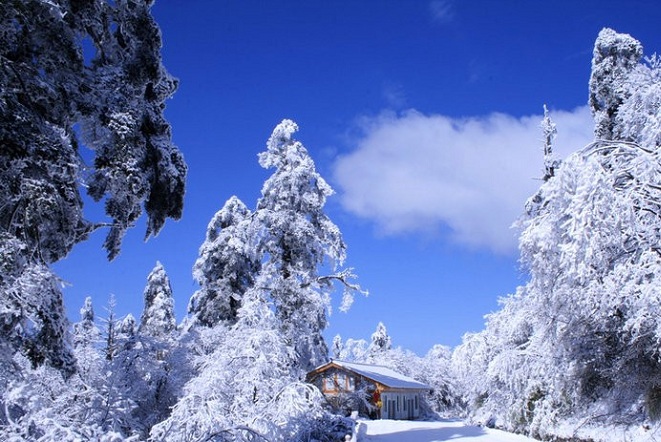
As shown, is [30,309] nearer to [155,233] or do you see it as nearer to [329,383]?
[155,233]

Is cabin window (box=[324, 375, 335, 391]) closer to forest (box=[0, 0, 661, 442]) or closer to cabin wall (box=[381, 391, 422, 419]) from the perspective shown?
cabin wall (box=[381, 391, 422, 419])

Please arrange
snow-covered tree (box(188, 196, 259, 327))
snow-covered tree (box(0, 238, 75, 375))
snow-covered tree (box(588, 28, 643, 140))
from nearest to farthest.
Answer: snow-covered tree (box(0, 238, 75, 375)) → snow-covered tree (box(588, 28, 643, 140)) → snow-covered tree (box(188, 196, 259, 327))

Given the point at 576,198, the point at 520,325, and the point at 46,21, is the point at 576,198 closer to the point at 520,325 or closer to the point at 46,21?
the point at 46,21

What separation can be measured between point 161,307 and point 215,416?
23.9 meters

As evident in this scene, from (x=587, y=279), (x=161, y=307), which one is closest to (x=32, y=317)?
A: (x=587, y=279)

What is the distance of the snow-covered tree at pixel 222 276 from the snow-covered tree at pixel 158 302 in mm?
6913

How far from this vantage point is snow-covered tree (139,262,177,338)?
32.8 metres

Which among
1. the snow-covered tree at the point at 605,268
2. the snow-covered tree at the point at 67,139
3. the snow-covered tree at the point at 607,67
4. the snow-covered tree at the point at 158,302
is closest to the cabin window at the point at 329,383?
the snow-covered tree at the point at 158,302

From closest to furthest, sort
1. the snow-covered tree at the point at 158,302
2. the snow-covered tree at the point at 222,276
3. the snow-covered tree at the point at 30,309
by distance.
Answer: the snow-covered tree at the point at 30,309
the snow-covered tree at the point at 222,276
the snow-covered tree at the point at 158,302

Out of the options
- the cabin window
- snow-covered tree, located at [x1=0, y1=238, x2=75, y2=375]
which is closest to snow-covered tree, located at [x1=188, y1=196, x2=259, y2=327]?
the cabin window

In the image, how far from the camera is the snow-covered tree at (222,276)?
26.0m

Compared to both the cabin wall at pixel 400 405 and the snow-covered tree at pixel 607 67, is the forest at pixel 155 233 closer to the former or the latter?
the snow-covered tree at pixel 607 67

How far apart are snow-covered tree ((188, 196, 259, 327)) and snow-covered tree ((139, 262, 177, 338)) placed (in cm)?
691

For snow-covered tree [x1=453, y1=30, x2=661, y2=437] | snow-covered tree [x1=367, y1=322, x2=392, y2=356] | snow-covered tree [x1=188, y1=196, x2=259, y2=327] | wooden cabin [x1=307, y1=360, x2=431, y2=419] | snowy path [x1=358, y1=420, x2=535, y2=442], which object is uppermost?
snow-covered tree [x1=367, y1=322, x2=392, y2=356]
